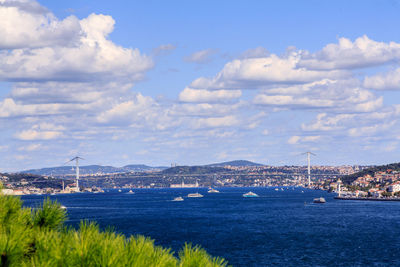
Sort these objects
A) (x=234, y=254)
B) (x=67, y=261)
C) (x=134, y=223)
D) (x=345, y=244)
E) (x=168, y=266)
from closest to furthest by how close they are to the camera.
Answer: (x=67, y=261) < (x=168, y=266) < (x=234, y=254) < (x=345, y=244) < (x=134, y=223)

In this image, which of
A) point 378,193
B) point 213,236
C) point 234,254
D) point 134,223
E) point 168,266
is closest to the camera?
point 168,266

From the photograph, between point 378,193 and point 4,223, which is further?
point 378,193

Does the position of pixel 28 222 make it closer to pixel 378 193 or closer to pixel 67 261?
pixel 67 261

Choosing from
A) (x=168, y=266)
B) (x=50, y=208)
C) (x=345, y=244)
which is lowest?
(x=345, y=244)

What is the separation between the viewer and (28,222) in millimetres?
14289

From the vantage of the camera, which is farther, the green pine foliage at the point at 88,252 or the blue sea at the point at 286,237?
the blue sea at the point at 286,237

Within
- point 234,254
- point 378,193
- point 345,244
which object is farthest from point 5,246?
point 378,193

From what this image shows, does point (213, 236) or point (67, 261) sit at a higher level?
point (67, 261)

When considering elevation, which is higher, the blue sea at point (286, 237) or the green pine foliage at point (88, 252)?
the green pine foliage at point (88, 252)

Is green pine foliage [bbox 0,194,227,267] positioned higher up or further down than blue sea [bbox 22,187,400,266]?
higher up

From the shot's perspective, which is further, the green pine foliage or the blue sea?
the blue sea

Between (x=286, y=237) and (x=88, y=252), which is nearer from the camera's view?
(x=88, y=252)

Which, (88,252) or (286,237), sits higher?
(88,252)

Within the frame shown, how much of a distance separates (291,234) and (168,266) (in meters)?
65.8
